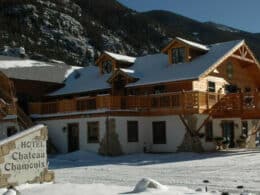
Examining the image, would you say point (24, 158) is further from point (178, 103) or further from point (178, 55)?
point (178, 55)

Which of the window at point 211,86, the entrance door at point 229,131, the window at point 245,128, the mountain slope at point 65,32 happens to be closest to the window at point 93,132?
the window at point 211,86

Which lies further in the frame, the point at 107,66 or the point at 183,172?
the point at 107,66

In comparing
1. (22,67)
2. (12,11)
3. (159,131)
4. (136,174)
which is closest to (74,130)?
(159,131)

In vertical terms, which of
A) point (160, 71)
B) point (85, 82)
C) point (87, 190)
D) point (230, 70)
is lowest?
point (87, 190)

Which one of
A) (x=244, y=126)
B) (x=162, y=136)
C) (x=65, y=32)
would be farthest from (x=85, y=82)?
(x=65, y=32)

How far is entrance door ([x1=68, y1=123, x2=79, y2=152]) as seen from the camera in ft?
102

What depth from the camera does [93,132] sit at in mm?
29672

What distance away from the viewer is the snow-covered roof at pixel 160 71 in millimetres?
30020

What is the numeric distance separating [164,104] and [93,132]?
4.51m

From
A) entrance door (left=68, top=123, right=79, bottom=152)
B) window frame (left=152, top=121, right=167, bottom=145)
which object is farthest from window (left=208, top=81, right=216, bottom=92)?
entrance door (left=68, top=123, right=79, bottom=152)

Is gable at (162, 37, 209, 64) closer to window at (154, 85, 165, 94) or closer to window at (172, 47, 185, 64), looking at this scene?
window at (172, 47, 185, 64)

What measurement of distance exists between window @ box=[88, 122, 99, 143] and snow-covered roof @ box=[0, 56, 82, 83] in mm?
8555

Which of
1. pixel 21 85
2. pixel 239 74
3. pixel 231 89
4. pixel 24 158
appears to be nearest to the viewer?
pixel 24 158

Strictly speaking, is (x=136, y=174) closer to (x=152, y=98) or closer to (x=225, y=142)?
(x=152, y=98)
